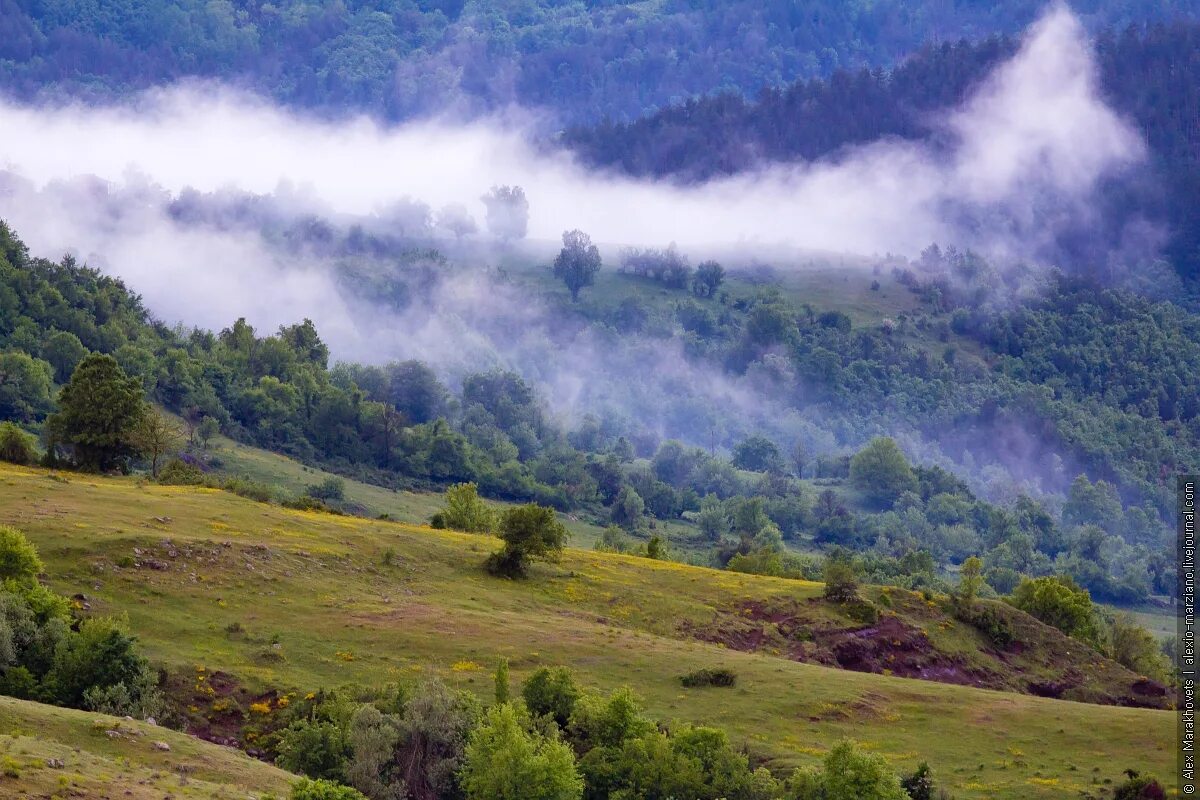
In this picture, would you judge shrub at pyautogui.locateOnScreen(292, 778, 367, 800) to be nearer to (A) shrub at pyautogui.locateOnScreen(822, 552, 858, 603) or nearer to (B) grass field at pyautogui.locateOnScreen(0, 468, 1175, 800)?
(B) grass field at pyautogui.locateOnScreen(0, 468, 1175, 800)

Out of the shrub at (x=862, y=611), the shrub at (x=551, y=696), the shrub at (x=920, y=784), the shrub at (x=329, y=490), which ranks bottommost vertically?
the shrub at (x=920, y=784)

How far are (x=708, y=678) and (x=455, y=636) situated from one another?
14666mm

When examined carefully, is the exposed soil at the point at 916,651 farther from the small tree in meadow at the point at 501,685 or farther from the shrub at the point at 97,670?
the shrub at the point at 97,670

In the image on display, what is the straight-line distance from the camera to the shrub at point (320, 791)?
174 ft

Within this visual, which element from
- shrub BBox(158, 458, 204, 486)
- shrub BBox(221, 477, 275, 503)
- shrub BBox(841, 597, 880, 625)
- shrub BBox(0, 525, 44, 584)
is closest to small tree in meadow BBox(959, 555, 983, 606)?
shrub BBox(841, 597, 880, 625)

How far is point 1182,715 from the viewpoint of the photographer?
256 feet

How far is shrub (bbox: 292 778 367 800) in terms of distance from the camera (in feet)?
174

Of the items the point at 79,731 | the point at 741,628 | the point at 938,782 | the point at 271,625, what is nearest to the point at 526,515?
the point at 741,628

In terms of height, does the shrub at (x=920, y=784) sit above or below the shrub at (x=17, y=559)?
below

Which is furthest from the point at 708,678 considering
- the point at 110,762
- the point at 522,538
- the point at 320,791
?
the point at 110,762

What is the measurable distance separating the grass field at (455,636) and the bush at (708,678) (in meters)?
0.67

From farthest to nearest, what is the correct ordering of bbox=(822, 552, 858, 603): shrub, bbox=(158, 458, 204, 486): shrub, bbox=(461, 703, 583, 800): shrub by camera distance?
bbox=(158, 458, 204, 486): shrub
bbox=(822, 552, 858, 603): shrub
bbox=(461, 703, 583, 800): shrub

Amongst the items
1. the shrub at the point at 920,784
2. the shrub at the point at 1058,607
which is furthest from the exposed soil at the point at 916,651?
the shrub at the point at 920,784

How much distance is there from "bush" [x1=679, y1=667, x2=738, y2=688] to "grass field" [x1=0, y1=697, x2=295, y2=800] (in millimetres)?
27886
